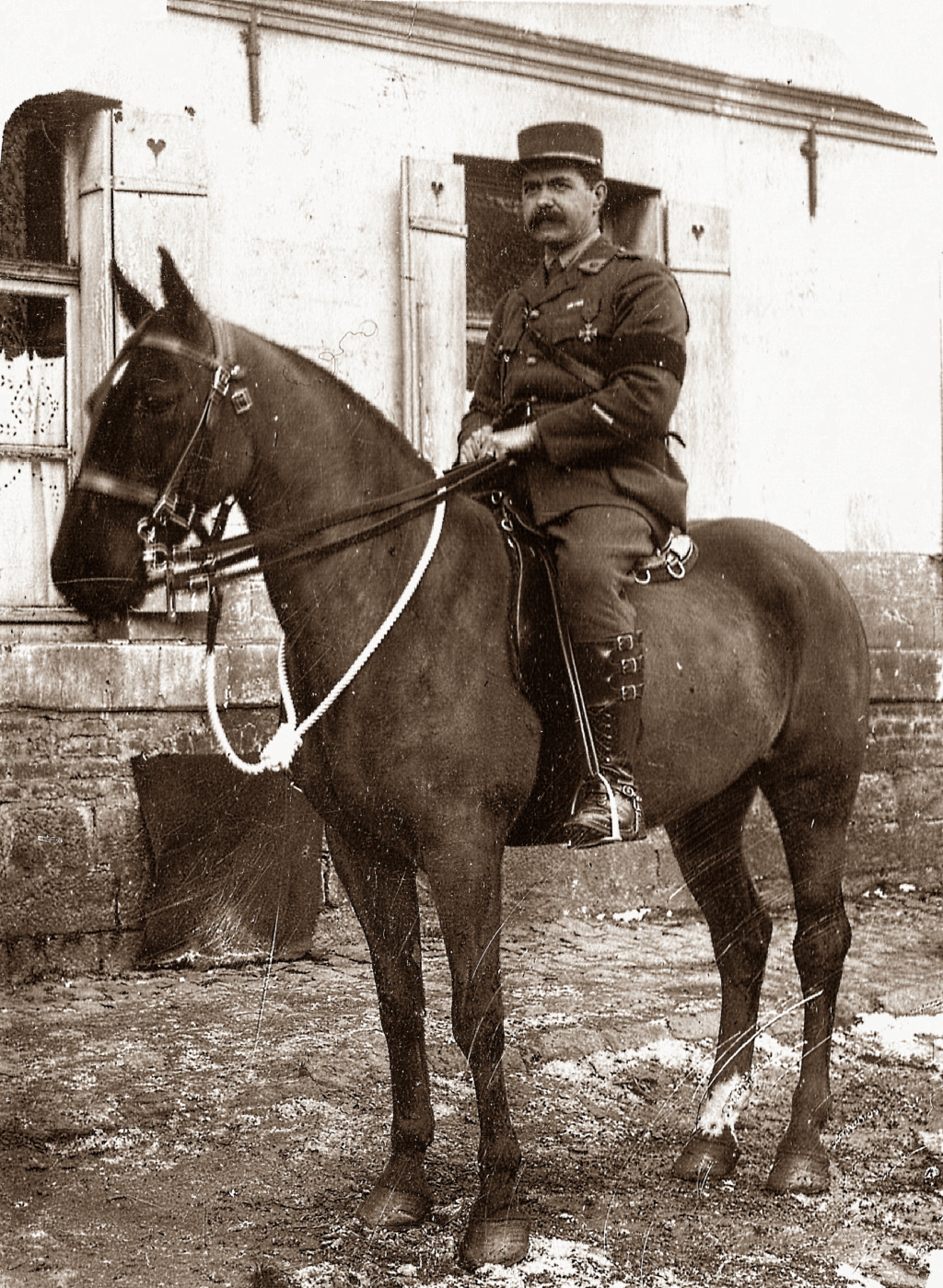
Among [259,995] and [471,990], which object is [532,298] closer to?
[471,990]

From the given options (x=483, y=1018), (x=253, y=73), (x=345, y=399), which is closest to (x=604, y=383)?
(x=345, y=399)

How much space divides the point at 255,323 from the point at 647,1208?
15.3 ft

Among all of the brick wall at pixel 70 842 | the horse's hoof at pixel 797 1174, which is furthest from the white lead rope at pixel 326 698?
the brick wall at pixel 70 842

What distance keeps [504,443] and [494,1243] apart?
2153mm

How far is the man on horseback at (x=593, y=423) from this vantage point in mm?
3945

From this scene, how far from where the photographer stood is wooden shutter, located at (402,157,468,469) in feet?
24.1

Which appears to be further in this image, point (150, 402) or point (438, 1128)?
point (438, 1128)

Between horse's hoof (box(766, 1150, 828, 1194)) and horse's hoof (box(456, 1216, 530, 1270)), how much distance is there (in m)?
0.95

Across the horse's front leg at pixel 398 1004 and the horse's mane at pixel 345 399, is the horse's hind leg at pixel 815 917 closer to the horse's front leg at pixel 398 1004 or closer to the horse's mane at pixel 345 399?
the horse's front leg at pixel 398 1004

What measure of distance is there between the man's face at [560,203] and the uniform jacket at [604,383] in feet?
0.26

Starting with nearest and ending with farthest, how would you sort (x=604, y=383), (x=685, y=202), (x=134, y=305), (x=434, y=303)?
(x=134, y=305) < (x=604, y=383) < (x=434, y=303) < (x=685, y=202)

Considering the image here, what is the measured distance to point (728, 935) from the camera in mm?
4676

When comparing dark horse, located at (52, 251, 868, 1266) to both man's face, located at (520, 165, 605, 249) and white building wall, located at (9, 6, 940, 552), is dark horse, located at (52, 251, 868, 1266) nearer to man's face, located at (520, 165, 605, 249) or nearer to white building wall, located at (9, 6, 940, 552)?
man's face, located at (520, 165, 605, 249)

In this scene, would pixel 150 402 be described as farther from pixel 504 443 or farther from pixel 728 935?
pixel 728 935
